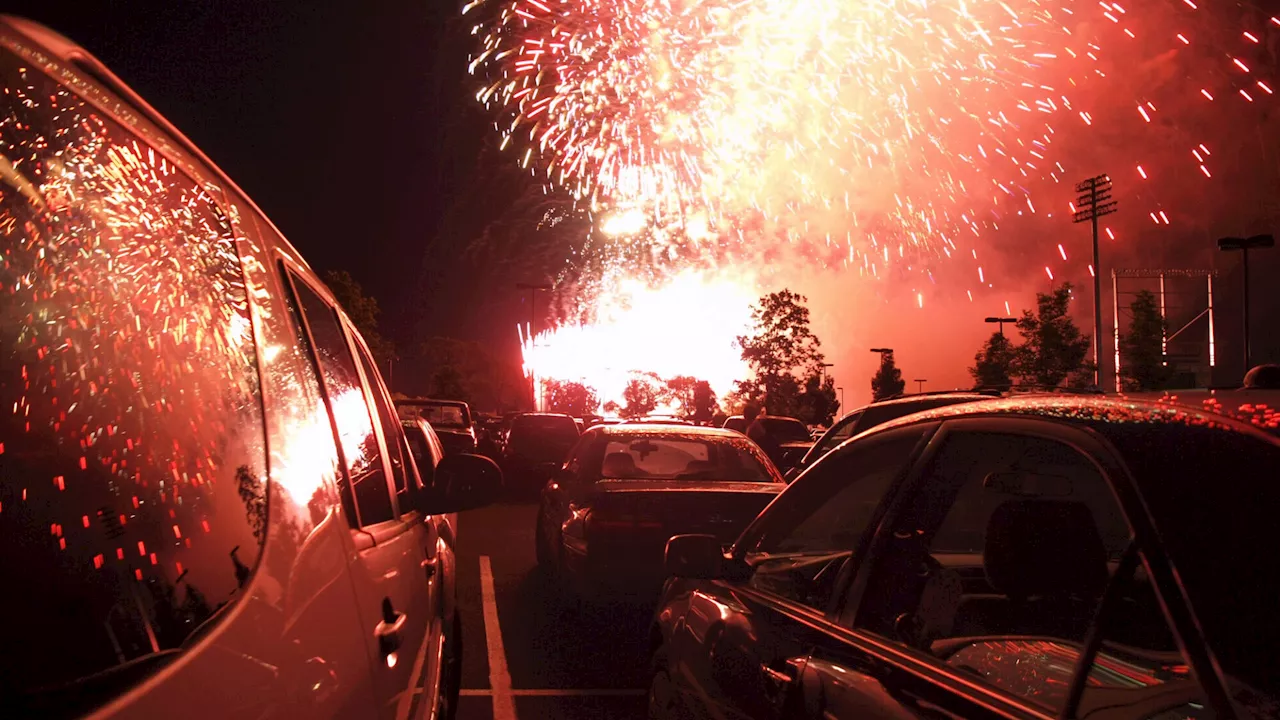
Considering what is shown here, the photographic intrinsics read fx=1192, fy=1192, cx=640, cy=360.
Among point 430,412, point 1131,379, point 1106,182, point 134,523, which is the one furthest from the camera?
point 1131,379

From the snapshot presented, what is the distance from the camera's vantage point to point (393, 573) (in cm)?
308

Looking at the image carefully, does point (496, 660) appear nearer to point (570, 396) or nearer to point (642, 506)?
point (642, 506)

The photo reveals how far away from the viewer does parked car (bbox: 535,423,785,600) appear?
28.4ft

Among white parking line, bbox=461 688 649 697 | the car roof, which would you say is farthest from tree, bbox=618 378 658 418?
the car roof

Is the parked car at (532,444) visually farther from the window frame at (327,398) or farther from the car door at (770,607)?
the window frame at (327,398)

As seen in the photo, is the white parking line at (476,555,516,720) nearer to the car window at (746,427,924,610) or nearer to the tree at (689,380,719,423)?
the car window at (746,427,924,610)

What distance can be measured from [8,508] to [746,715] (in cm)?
242

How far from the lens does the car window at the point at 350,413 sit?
10.1ft

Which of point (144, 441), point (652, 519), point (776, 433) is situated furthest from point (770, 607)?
point (776, 433)

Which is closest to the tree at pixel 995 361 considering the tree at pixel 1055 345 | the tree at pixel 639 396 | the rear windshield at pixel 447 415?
the tree at pixel 1055 345

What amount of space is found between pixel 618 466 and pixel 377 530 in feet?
24.4

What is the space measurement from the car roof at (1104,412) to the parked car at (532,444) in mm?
18740

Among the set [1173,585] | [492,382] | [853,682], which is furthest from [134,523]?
[492,382]

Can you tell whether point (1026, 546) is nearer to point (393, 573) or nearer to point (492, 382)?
point (393, 573)
